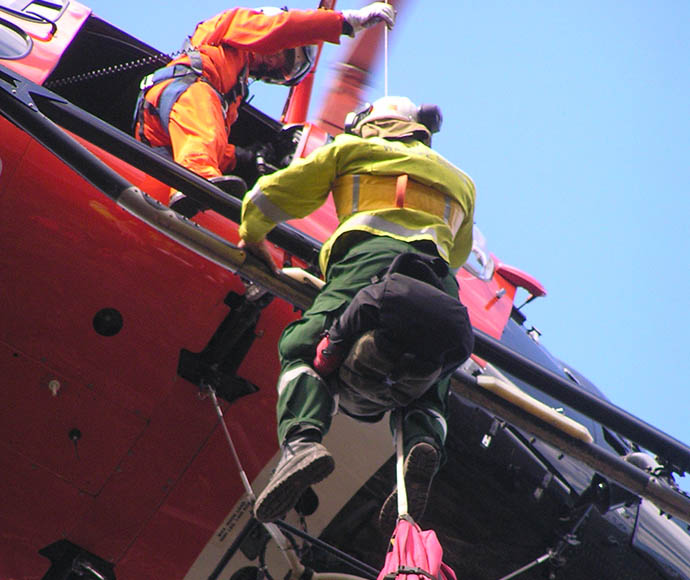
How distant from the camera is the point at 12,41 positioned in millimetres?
6336

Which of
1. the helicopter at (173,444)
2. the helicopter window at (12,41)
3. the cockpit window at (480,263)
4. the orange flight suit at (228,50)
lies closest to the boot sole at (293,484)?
the helicopter at (173,444)

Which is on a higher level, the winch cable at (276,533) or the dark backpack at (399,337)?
the dark backpack at (399,337)

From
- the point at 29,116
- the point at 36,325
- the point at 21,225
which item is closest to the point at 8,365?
the point at 36,325

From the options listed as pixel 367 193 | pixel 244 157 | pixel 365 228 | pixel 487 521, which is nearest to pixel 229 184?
pixel 367 193

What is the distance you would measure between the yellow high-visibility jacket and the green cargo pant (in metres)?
0.13

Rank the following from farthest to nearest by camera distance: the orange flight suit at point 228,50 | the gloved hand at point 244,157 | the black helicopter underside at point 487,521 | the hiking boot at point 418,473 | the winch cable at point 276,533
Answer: the gloved hand at point 244,157
the orange flight suit at point 228,50
the black helicopter underside at point 487,521
the winch cable at point 276,533
the hiking boot at point 418,473

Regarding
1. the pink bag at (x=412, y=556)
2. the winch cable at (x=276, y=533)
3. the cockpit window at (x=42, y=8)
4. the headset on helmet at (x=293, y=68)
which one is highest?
the headset on helmet at (x=293, y=68)

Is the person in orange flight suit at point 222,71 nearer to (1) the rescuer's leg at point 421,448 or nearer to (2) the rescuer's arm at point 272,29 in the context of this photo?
(2) the rescuer's arm at point 272,29

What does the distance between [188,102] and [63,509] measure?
2.73 m

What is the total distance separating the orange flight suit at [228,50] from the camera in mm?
6820

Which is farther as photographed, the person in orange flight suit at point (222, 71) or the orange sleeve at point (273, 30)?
the orange sleeve at point (273, 30)

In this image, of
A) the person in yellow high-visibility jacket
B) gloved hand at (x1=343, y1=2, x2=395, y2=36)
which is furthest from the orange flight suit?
the person in yellow high-visibility jacket

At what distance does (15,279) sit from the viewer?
5.40 meters

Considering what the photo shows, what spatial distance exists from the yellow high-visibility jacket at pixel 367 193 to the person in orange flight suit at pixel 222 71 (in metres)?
1.56
